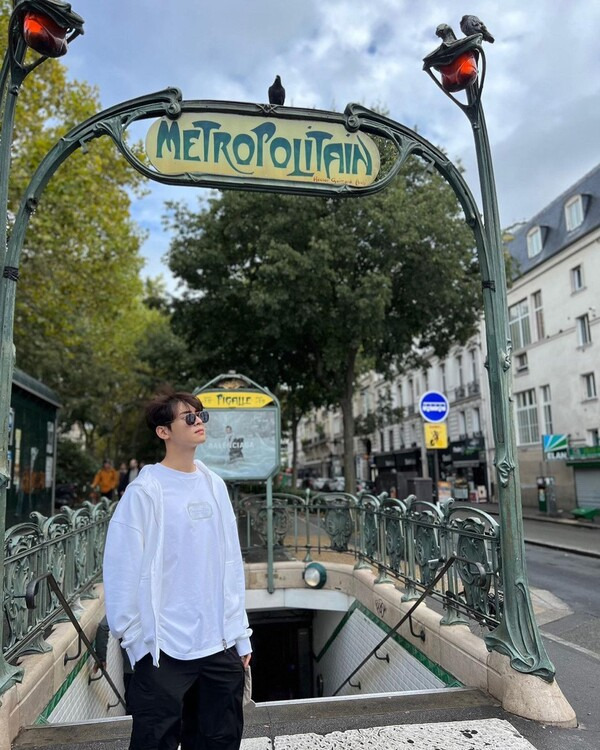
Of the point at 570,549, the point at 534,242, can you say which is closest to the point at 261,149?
the point at 570,549

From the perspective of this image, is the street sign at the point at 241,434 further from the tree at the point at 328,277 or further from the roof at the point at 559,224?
the roof at the point at 559,224

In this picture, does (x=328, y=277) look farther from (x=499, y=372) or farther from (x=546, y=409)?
(x=546, y=409)

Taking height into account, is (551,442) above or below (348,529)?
above

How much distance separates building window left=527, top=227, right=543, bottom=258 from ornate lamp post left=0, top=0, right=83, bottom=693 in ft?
94.3

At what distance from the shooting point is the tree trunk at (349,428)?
17.7 m

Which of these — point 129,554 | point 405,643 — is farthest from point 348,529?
point 129,554

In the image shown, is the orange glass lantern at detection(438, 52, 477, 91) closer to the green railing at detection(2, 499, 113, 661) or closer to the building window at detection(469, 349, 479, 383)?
the green railing at detection(2, 499, 113, 661)

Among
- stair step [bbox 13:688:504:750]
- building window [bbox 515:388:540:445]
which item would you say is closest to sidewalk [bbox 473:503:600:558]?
building window [bbox 515:388:540:445]

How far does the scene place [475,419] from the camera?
34969 millimetres

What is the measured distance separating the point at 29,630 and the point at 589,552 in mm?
13098

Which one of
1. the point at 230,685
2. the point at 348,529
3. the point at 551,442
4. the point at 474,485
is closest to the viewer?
the point at 230,685

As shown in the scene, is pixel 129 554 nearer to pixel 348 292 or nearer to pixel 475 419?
pixel 348 292

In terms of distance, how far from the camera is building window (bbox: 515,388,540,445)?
1130 inches

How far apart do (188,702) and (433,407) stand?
9118mm
